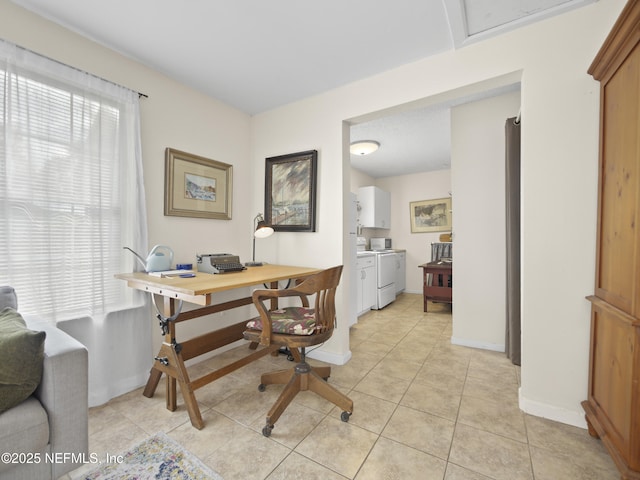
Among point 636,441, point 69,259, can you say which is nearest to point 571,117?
point 636,441

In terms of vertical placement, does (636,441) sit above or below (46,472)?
above

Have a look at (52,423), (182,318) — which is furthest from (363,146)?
(52,423)

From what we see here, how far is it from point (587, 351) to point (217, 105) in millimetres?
3365

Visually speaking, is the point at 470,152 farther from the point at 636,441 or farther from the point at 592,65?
the point at 636,441

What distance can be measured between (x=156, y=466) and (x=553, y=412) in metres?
2.17

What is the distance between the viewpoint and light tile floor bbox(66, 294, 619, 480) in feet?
4.22

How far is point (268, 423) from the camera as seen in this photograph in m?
1.51

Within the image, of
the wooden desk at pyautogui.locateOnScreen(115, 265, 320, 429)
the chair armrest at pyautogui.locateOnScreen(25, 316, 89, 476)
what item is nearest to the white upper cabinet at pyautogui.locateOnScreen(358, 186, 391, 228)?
the wooden desk at pyautogui.locateOnScreen(115, 265, 320, 429)

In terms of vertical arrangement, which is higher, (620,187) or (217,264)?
(620,187)

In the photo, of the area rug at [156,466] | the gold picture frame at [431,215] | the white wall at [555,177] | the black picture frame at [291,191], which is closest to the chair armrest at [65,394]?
the area rug at [156,466]

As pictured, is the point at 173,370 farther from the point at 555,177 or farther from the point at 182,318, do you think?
the point at 555,177

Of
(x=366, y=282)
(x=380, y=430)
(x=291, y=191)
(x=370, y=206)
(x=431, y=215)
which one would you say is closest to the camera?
(x=380, y=430)

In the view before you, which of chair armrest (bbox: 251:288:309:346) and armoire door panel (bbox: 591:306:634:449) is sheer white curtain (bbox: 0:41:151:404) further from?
armoire door panel (bbox: 591:306:634:449)

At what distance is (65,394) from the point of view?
1.08 meters
